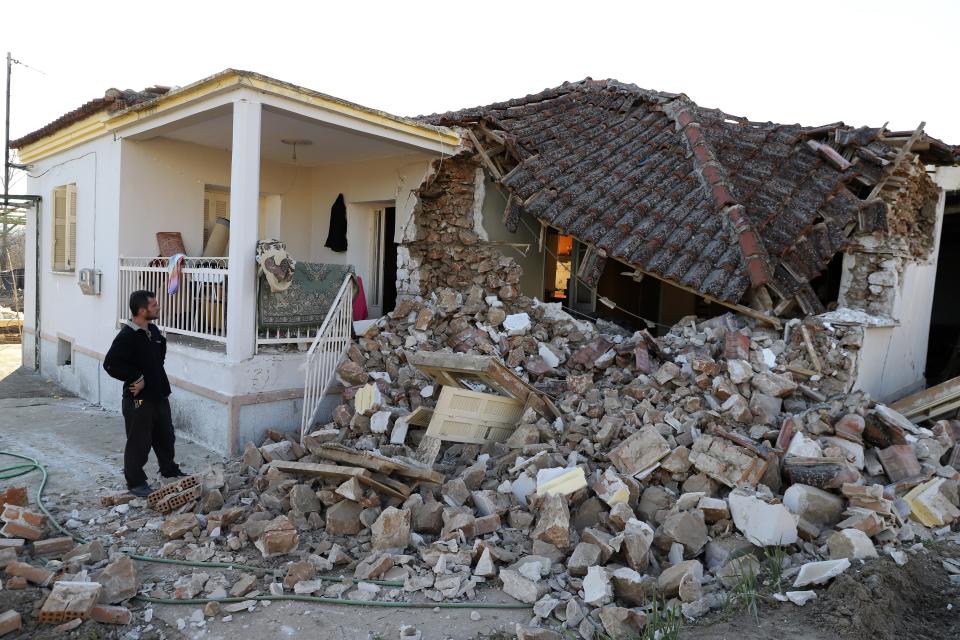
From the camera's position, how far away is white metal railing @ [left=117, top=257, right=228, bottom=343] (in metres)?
7.19

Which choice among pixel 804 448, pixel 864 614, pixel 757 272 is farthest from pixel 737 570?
pixel 757 272

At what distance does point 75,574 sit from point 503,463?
312cm

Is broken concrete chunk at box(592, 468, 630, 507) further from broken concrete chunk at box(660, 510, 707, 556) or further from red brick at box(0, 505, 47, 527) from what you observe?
red brick at box(0, 505, 47, 527)

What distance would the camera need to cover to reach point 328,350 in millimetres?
7344

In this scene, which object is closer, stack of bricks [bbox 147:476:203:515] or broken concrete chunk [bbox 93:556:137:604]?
broken concrete chunk [bbox 93:556:137:604]

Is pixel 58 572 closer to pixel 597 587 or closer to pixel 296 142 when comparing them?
pixel 597 587

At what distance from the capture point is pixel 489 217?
9008 mm

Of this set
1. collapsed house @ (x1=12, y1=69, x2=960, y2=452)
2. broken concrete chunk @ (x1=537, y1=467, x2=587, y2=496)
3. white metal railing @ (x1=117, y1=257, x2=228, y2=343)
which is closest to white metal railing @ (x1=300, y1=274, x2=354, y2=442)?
collapsed house @ (x1=12, y1=69, x2=960, y2=452)

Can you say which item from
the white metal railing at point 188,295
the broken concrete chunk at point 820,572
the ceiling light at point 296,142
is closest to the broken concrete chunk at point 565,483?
the broken concrete chunk at point 820,572

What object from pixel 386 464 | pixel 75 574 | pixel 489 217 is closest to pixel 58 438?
pixel 75 574

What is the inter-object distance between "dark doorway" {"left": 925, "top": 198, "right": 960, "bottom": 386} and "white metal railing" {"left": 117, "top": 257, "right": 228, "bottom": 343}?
1018 centimetres

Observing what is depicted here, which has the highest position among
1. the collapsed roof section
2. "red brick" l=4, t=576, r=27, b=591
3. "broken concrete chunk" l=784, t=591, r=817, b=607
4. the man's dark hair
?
the collapsed roof section

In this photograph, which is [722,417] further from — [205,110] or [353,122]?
[205,110]

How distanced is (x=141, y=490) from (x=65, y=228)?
22.8 ft
